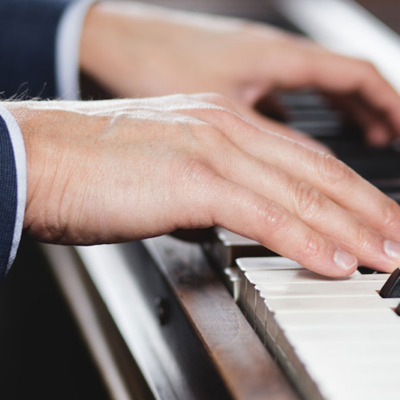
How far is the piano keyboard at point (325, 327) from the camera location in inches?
14.3

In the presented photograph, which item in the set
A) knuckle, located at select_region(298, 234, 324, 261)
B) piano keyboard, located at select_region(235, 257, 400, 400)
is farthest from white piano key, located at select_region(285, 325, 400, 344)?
knuckle, located at select_region(298, 234, 324, 261)

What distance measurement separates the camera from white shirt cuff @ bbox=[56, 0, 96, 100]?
1.15 meters

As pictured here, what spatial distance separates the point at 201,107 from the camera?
0.67 meters

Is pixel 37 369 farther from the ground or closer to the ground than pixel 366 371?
closer to the ground

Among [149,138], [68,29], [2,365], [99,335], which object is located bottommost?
[2,365]

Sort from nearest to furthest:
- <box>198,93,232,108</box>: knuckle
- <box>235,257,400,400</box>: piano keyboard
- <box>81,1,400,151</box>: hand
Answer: <box>235,257,400,400</box>: piano keyboard < <box>198,93,232,108</box>: knuckle < <box>81,1,400,151</box>: hand

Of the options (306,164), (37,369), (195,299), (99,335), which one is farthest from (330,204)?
(37,369)

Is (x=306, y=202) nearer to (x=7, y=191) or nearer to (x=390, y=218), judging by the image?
(x=390, y=218)

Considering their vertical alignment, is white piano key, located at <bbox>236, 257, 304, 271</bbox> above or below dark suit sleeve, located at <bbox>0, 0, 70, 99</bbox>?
above

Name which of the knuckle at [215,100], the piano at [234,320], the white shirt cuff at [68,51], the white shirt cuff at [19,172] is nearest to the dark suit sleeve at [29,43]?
the white shirt cuff at [68,51]

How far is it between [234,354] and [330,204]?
0.22 meters

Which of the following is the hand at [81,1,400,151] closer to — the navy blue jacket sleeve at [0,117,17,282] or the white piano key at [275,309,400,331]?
the navy blue jacket sleeve at [0,117,17,282]

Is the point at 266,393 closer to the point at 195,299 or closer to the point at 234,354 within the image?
the point at 234,354

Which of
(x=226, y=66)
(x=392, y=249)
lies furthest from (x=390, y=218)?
(x=226, y=66)
